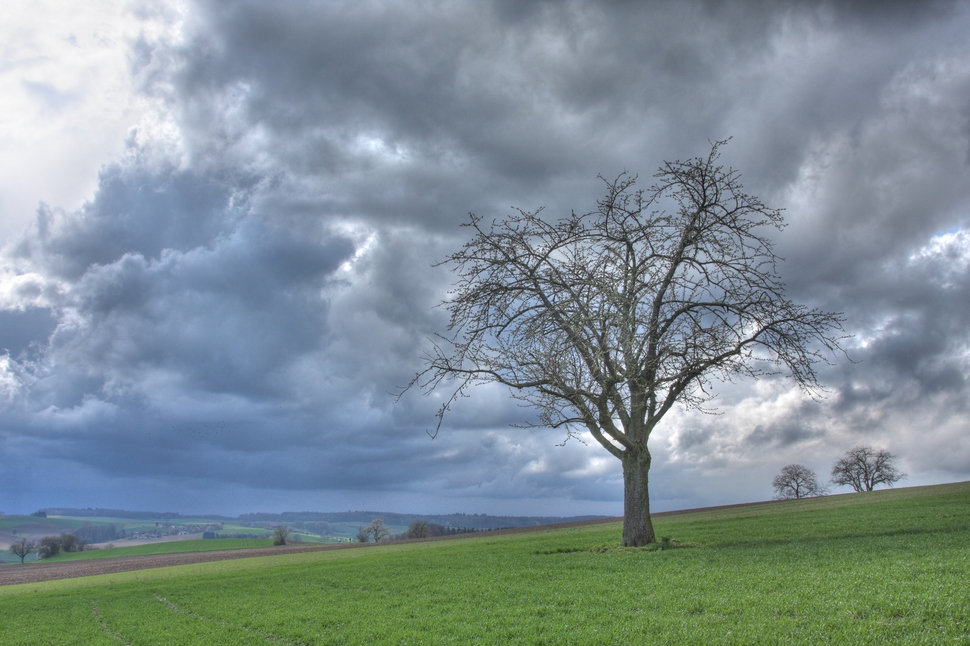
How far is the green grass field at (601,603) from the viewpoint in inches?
350

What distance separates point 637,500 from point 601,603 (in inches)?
409

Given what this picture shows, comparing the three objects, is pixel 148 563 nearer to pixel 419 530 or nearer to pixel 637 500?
pixel 419 530

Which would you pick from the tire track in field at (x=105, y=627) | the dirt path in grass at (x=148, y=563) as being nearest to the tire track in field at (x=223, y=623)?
the tire track in field at (x=105, y=627)

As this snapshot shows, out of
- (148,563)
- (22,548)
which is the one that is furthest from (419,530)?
(22,548)

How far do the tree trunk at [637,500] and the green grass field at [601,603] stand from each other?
1.28 metres

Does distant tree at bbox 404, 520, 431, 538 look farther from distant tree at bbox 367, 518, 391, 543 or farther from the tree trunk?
the tree trunk

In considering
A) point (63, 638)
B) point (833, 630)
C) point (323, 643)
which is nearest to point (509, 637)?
point (323, 643)

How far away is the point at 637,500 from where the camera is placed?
21531mm

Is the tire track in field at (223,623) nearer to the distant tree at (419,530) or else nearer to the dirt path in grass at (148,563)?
the dirt path in grass at (148,563)

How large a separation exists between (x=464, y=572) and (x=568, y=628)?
9956 millimetres

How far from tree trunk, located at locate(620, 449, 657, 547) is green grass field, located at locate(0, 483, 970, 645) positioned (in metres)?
1.28

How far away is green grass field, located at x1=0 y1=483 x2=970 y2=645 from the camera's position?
8.90 meters

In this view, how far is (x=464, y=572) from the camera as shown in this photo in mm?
19234

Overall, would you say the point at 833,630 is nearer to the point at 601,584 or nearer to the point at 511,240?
the point at 601,584
